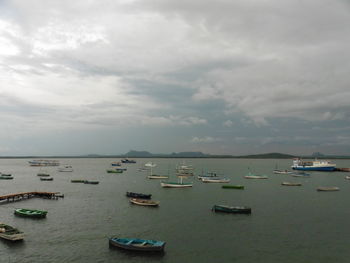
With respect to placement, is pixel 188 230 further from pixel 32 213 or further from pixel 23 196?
pixel 23 196

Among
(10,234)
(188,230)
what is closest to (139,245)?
(188,230)

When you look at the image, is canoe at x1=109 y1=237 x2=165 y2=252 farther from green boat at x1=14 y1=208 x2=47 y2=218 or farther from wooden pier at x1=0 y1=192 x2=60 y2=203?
wooden pier at x1=0 y1=192 x2=60 y2=203

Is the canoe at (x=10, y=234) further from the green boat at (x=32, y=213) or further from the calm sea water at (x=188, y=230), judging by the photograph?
the green boat at (x=32, y=213)

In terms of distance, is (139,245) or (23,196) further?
(23,196)

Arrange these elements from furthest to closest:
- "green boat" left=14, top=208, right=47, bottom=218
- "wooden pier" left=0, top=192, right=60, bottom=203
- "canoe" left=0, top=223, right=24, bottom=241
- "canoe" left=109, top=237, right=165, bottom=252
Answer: "wooden pier" left=0, top=192, right=60, bottom=203 → "green boat" left=14, top=208, right=47, bottom=218 → "canoe" left=0, top=223, right=24, bottom=241 → "canoe" left=109, top=237, right=165, bottom=252

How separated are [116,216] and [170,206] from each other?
15105mm

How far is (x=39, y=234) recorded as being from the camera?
48.0 meters

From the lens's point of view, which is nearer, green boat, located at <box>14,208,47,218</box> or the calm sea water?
the calm sea water

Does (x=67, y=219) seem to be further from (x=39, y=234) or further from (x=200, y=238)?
(x=200, y=238)

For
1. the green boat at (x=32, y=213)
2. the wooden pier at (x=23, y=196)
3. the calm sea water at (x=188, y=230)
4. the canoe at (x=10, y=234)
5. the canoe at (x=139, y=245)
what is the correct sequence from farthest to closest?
the wooden pier at (x=23, y=196) < the green boat at (x=32, y=213) < the canoe at (x=10, y=234) < the calm sea water at (x=188, y=230) < the canoe at (x=139, y=245)

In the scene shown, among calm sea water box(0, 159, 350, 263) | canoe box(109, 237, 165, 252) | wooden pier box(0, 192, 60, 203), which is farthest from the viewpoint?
wooden pier box(0, 192, 60, 203)

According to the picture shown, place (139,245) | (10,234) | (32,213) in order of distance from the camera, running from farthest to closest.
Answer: (32,213) → (10,234) → (139,245)

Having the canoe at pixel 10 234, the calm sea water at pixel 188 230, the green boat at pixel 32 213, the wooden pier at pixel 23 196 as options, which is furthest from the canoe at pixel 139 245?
the wooden pier at pixel 23 196

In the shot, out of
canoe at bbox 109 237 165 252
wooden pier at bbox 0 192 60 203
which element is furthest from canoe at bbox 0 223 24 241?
wooden pier at bbox 0 192 60 203
